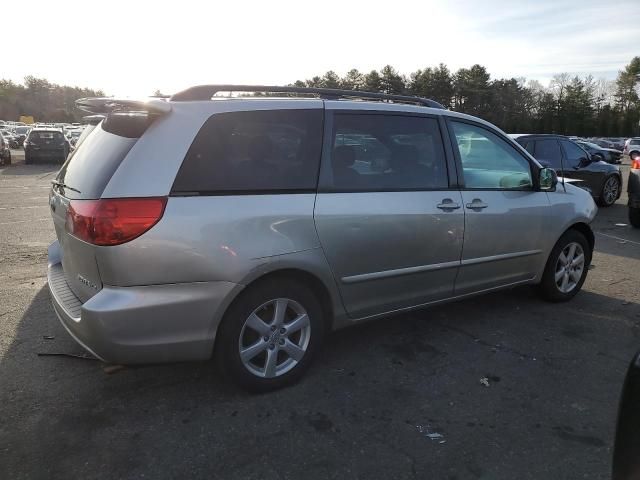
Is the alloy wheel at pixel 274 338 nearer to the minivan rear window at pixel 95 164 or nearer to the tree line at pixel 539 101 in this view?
the minivan rear window at pixel 95 164

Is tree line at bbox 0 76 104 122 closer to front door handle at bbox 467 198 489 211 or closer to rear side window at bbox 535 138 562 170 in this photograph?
rear side window at bbox 535 138 562 170

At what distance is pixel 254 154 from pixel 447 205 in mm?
1581

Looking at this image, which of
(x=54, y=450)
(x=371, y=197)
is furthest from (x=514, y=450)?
(x=54, y=450)

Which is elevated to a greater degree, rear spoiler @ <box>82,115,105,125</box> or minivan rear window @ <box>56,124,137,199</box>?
rear spoiler @ <box>82,115,105,125</box>

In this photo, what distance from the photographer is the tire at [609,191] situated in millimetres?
12062

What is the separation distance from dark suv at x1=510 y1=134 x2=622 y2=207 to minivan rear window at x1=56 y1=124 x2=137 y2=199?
31.2ft

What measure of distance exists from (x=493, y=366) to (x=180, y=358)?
216cm

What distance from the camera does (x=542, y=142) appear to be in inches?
429

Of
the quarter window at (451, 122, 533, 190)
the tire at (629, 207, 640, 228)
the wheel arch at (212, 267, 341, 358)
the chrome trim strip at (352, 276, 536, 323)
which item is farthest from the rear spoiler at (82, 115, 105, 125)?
the tire at (629, 207, 640, 228)

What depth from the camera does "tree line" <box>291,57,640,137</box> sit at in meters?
64.1

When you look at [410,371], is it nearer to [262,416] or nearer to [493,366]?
[493,366]

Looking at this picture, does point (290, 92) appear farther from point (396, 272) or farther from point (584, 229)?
point (584, 229)

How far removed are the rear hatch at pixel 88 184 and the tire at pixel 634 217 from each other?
8.99 meters

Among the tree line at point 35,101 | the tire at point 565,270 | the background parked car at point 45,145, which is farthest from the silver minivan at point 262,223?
the tree line at point 35,101
